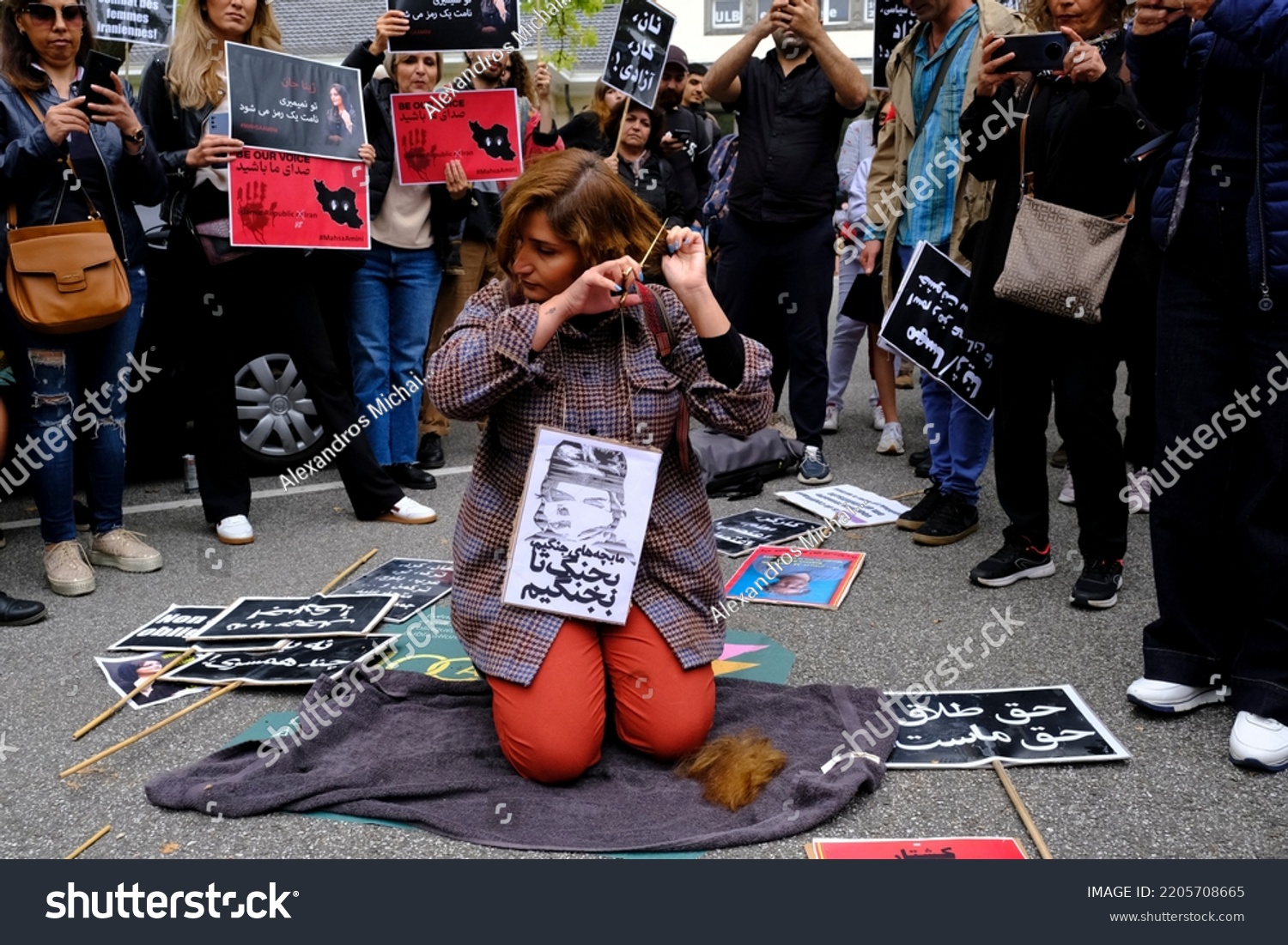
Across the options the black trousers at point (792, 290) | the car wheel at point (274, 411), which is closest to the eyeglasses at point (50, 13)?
the car wheel at point (274, 411)

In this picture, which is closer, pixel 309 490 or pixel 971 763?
pixel 971 763

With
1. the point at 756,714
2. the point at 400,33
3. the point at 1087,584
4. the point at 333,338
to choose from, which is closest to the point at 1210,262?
the point at 1087,584

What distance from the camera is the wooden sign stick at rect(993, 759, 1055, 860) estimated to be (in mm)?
2527

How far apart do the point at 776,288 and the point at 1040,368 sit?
213 cm

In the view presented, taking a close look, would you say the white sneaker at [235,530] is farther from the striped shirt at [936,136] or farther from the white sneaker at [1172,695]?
the white sneaker at [1172,695]

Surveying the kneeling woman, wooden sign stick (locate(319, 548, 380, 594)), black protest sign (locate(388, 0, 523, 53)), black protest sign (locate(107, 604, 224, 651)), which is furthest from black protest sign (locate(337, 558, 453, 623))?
black protest sign (locate(388, 0, 523, 53))

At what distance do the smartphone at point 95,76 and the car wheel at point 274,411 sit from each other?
5.98 ft

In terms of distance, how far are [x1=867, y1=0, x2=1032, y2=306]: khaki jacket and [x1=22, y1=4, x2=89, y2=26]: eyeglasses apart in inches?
125

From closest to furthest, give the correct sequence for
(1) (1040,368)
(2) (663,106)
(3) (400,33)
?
(1) (1040,368) → (3) (400,33) → (2) (663,106)

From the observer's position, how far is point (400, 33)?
521 cm

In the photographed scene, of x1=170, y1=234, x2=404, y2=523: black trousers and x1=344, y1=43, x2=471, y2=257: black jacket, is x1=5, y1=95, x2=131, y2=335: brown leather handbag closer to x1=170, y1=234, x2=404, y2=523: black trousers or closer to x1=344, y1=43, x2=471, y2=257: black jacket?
x1=170, y1=234, x2=404, y2=523: black trousers

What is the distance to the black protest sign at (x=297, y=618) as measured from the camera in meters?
3.83

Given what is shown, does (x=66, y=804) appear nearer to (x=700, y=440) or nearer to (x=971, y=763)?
(x=971, y=763)

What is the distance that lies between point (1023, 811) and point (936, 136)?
2984 mm
